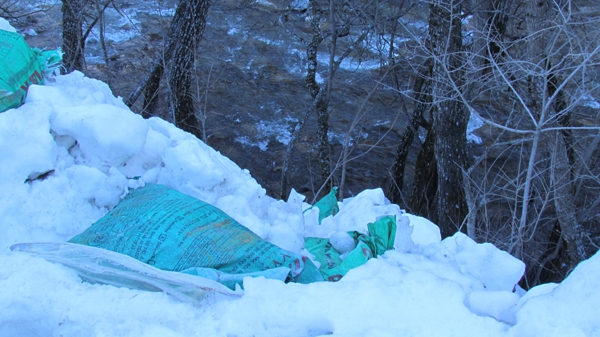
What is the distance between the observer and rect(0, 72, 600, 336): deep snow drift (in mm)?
1287

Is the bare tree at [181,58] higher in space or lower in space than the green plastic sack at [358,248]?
higher

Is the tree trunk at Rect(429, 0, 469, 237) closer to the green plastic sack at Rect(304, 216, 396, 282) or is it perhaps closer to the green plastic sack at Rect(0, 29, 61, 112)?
the green plastic sack at Rect(304, 216, 396, 282)

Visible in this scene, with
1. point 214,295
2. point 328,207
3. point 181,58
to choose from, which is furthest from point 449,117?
point 214,295

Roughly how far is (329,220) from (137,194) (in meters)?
1.04

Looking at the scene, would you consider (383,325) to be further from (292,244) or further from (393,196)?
(393,196)

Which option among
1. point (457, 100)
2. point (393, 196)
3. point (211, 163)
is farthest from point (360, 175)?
point (211, 163)

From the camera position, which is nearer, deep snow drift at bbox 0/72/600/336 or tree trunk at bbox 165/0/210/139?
deep snow drift at bbox 0/72/600/336

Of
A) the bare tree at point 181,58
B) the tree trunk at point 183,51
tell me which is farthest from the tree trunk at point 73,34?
the tree trunk at point 183,51

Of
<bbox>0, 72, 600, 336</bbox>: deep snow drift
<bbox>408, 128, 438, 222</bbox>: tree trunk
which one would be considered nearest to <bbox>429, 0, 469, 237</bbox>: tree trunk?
<bbox>408, 128, 438, 222</bbox>: tree trunk

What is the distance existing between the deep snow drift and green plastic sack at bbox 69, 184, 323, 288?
181 millimetres

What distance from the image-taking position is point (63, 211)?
1.82m

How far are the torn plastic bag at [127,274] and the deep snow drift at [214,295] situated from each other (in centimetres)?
3

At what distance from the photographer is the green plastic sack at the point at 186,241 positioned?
5.34 feet

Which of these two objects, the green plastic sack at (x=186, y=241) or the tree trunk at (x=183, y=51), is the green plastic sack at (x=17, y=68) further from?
the tree trunk at (x=183, y=51)
